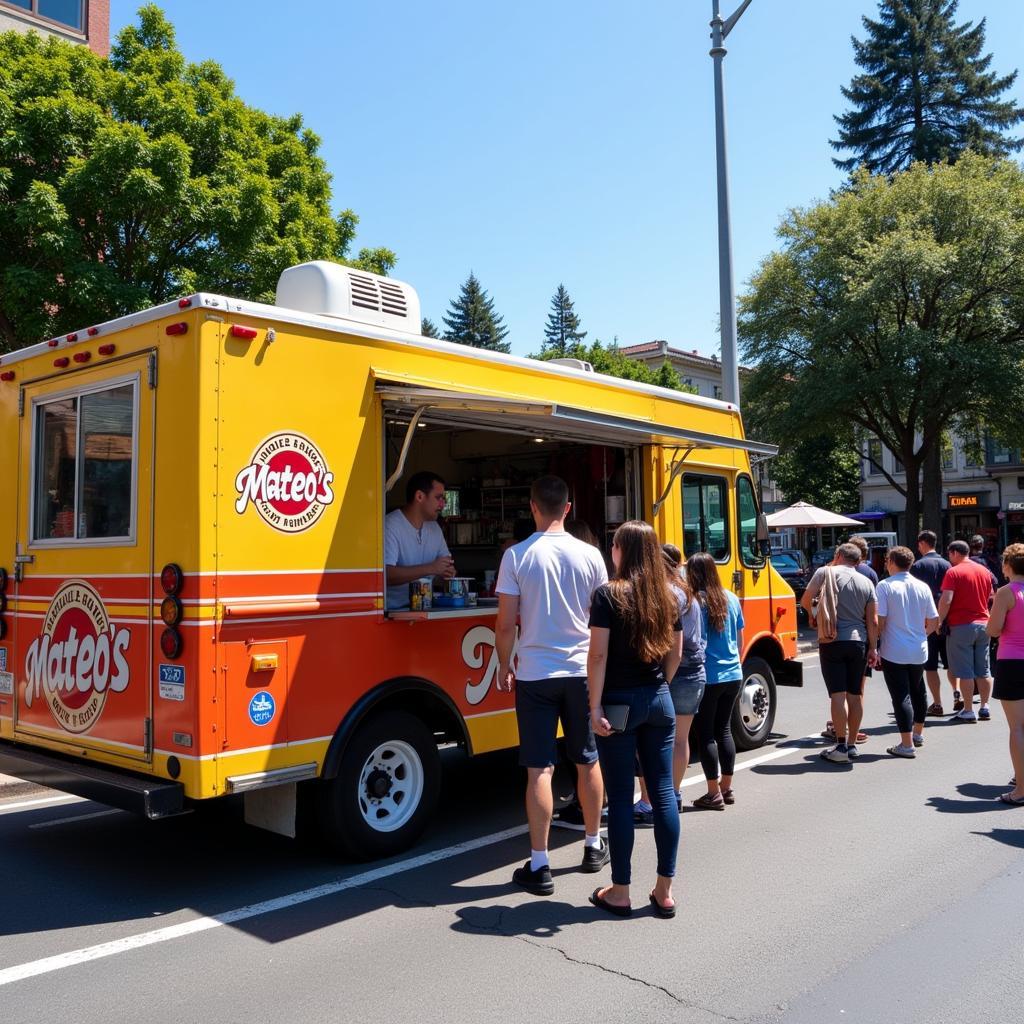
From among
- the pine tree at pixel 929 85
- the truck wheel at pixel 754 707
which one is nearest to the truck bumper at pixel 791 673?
the truck wheel at pixel 754 707

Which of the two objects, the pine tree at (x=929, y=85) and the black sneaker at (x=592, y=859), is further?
the pine tree at (x=929, y=85)

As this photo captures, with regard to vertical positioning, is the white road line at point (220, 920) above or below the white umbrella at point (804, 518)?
below

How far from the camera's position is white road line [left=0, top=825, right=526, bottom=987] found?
158 inches

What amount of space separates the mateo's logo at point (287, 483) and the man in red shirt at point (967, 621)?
23.2ft

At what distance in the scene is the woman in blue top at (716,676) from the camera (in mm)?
6090

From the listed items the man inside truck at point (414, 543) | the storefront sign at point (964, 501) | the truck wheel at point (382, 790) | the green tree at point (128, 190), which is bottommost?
the truck wheel at point (382, 790)

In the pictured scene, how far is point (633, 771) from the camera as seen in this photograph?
4.46 meters

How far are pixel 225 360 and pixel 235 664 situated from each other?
153 centimetres

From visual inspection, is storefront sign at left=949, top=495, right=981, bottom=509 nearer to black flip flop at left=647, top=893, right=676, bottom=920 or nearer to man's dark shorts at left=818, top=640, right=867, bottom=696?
man's dark shorts at left=818, top=640, right=867, bottom=696

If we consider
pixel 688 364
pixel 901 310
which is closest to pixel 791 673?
pixel 901 310

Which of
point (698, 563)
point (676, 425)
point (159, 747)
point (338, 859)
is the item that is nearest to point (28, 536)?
point (159, 747)

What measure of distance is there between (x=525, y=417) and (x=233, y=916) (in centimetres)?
325

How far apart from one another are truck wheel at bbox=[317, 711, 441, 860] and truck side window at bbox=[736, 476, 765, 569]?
386cm

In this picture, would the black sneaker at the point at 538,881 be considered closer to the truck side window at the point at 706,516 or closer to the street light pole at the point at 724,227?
the truck side window at the point at 706,516
